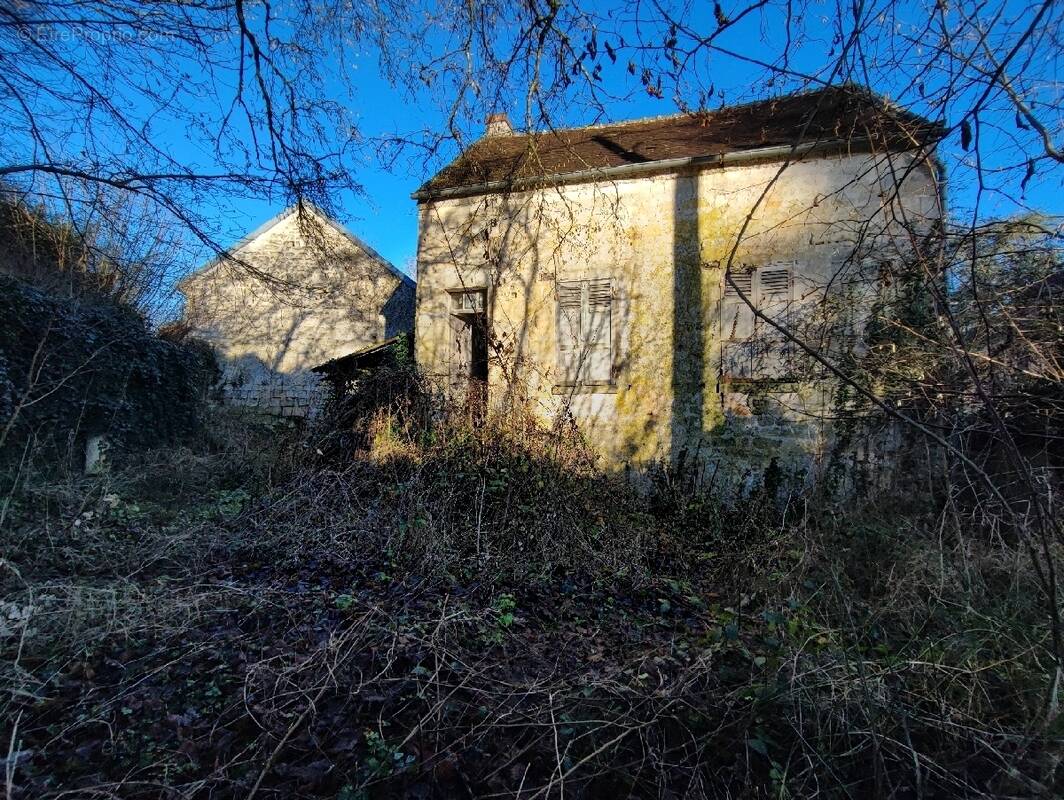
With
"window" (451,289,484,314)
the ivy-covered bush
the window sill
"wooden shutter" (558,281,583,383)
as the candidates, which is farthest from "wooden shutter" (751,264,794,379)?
the ivy-covered bush

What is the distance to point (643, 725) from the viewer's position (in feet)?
7.20

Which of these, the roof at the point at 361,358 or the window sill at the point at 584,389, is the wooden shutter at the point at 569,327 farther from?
the roof at the point at 361,358

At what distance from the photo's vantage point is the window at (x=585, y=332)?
8.05 metres

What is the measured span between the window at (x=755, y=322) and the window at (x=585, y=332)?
1637 mm

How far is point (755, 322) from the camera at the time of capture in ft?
23.5

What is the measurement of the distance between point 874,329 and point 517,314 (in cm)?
477

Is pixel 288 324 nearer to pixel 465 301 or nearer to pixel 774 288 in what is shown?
pixel 465 301

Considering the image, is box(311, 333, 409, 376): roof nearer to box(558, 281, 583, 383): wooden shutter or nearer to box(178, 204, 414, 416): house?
box(558, 281, 583, 383): wooden shutter

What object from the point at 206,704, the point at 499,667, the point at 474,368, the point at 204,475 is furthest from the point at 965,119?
the point at 204,475

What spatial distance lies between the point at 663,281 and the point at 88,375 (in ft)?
26.9

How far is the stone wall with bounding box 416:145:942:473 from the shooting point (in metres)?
6.98

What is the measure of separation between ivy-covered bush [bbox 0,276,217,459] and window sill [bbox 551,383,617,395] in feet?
18.2

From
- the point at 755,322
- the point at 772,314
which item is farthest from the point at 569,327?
the point at 772,314

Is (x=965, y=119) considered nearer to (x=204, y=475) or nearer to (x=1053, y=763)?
(x=1053, y=763)
